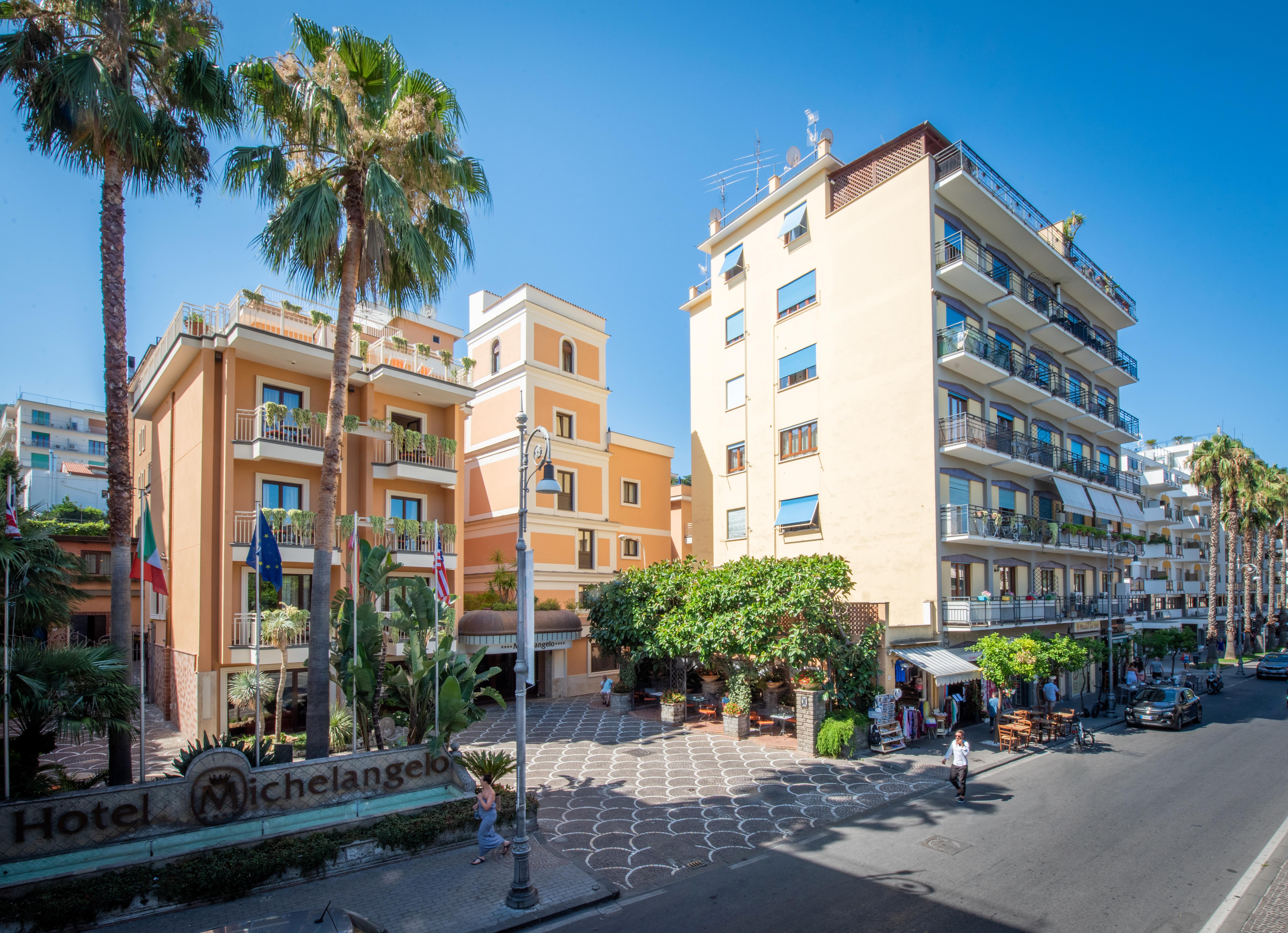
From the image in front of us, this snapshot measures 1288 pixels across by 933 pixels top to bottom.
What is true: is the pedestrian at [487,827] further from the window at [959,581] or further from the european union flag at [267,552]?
the window at [959,581]

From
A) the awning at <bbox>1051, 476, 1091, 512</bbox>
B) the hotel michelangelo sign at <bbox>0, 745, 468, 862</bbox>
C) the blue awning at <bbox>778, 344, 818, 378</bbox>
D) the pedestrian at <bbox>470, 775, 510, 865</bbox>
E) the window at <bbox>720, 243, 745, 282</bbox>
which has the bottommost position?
the pedestrian at <bbox>470, 775, 510, 865</bbox>

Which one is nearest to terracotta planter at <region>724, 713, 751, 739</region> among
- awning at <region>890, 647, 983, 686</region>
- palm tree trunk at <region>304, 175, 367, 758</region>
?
awning at <region>890, 647, 983, 686</region>

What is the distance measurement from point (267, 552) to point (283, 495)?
8988 millimetres

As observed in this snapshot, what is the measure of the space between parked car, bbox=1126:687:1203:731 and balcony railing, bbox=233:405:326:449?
96.9ft

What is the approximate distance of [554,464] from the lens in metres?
31.0

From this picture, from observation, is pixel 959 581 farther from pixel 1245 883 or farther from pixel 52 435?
pixel 52 435

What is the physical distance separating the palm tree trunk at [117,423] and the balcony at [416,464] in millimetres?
10086

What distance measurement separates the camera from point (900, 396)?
83.8 ft

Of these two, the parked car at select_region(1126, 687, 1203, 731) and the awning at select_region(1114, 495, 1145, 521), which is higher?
the awning at select_region(1114, 495, 1145, 521)

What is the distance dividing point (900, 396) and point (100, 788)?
24.8 metres

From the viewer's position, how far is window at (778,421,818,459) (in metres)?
28.5

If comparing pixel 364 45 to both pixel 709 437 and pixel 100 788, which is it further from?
pixel 709 437

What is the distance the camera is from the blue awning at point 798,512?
91.4 feet

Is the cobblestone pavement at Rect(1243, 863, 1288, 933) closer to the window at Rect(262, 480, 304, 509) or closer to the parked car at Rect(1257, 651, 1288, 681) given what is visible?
the window at Rect(262, 480, 304, 509)
